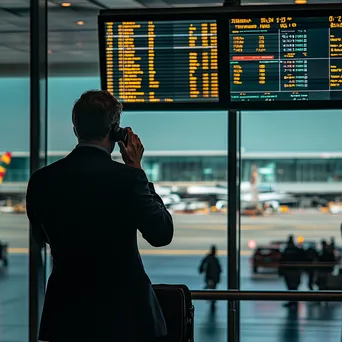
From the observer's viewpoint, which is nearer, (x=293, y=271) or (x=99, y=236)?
(x=99, y=236)

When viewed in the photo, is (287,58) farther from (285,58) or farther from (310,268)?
(310,268)

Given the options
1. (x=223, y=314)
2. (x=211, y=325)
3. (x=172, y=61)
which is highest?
(x=172, y=61)

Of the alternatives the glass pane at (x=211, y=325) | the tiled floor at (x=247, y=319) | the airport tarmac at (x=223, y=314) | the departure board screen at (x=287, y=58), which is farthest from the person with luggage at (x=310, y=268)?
the departure board screen at (x=287, y=58)

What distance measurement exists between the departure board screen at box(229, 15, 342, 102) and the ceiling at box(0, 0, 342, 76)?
1.34 meters

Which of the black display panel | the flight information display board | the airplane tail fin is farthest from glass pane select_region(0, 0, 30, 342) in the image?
the flight information display board

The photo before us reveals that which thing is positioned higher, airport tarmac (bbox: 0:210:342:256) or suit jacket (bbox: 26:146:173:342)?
suit jacket (bbox: 26:146:173:342)

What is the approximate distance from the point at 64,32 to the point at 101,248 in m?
3.96

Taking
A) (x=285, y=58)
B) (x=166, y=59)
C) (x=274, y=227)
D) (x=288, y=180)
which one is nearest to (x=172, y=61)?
(x=166, y=59)

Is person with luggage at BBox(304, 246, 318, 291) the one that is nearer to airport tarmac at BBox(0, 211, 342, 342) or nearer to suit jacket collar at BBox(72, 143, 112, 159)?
airport tarmac at BBox(0, 211, 342, 342)

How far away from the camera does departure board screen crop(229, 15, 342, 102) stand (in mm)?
3973

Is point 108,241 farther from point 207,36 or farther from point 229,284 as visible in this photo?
point 229,284

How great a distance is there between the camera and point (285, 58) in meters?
3.99

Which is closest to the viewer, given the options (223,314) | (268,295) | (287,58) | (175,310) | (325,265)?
(175,310)

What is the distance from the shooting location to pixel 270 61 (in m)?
4.00
